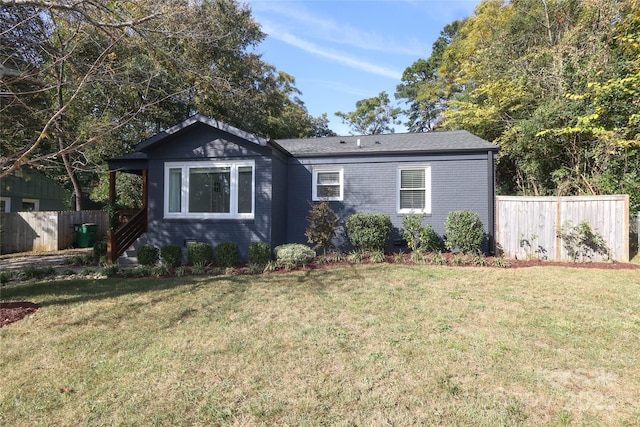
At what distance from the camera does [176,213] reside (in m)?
9.52

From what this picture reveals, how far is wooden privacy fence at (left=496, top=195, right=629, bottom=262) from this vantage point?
27.2 ft

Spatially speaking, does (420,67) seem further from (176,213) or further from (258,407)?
(258,407)

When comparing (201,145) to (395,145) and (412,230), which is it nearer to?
(395,145)

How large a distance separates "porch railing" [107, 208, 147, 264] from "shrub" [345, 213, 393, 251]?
650 centimetres

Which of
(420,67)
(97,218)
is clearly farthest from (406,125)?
(97,218)

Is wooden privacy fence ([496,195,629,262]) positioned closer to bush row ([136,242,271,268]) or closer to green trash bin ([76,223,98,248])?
bush row ([136,242,271,268])

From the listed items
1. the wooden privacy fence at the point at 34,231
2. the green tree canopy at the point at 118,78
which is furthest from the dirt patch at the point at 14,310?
the wooden privacy fence at the point at 34,231

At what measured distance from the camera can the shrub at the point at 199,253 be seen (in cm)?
840

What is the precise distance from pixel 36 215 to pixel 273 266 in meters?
11.0

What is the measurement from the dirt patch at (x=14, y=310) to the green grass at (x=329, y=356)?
0.56 ft

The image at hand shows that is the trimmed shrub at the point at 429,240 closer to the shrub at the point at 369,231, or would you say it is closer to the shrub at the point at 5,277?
the shrub at the point at 369,231

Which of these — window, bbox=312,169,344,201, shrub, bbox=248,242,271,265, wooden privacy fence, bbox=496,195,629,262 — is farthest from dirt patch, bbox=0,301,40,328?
wooden privacy fence, bbox=496,195,629,262

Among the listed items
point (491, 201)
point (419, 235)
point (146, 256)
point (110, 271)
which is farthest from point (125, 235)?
point (491, 201)

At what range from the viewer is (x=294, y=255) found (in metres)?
8.24
